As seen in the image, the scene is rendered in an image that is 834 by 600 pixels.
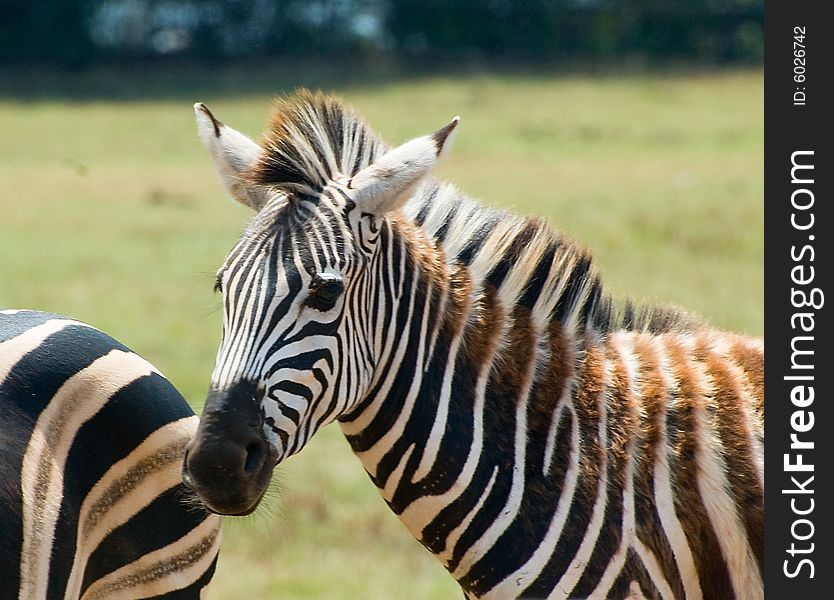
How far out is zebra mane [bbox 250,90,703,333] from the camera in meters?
3.85

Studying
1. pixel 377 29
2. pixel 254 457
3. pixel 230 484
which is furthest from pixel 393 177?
pixel 377 29

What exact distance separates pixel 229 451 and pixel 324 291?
550 millimetres

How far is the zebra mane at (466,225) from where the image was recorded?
3848 mm

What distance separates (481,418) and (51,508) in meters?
1.41

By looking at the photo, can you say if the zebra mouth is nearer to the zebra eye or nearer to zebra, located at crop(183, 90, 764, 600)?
zebra, located at crop(183, 90, 764, 600)

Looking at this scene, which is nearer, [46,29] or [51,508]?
[51,508]

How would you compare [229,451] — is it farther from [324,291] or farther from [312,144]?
[312,144]

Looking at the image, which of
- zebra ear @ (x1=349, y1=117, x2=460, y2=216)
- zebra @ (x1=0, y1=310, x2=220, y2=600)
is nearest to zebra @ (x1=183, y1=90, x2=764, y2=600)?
zebra ear @ (x1=349, y1=117, x2=460, y2=216)

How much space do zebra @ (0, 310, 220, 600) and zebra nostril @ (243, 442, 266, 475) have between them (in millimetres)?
578

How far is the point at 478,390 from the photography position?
12.8ft

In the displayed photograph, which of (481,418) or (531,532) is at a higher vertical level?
(481,418)

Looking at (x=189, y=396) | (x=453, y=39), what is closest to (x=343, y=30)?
(x=453, y=39)

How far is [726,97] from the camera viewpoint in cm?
3200
